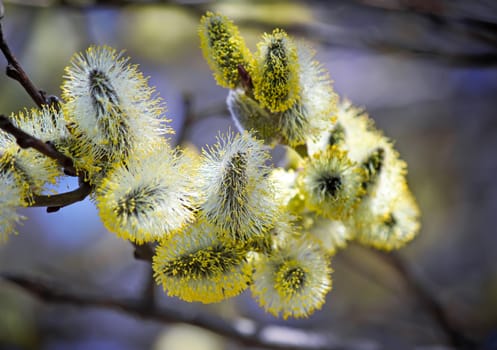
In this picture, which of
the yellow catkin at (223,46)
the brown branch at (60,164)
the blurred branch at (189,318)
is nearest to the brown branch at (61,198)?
the brown branch at (60,164)

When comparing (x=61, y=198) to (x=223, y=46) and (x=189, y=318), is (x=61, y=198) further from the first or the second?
(x=189, y=318)

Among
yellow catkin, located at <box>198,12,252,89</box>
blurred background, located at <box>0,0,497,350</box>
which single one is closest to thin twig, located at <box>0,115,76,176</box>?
yellow catkin, located at <box>198,12,252,89</box>

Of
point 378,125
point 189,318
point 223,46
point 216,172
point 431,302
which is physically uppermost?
point 378,125

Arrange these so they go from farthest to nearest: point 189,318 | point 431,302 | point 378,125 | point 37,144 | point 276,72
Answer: point 378,125, point 431,302, point 189,318, point 276,72, point 37,144

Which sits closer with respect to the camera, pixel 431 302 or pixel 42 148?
pixel 42 148

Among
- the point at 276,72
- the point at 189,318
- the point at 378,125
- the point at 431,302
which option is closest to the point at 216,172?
the point at 276,72

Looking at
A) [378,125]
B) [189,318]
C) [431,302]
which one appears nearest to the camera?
[189,318]

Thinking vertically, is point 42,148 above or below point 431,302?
below
